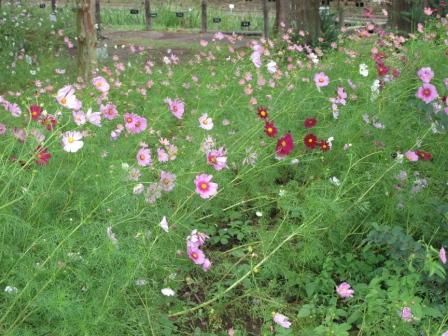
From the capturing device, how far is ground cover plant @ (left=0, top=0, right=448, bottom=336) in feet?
6.68

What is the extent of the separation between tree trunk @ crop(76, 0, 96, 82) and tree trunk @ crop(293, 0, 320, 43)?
3.43m

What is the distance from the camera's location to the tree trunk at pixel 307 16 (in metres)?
8.41

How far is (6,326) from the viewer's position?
1.93 m

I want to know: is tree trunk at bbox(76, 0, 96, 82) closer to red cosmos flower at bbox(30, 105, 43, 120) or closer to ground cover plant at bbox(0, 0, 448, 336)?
ground cover plant at bbox(0, 0, 448, 336)

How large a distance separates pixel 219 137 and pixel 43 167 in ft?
3.92

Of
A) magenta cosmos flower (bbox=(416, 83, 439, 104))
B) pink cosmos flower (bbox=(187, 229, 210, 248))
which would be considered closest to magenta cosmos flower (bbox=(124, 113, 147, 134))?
pink cosmos flower (bbox=(187, 229, 210, 248))

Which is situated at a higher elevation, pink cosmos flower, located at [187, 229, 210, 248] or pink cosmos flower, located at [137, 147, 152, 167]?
pink cosmos flower, located at [137, 147, 152, 167]

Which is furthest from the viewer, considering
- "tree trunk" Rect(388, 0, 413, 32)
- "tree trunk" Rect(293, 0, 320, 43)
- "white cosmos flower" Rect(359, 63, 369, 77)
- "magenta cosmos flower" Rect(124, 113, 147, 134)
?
"tree trunk" Rect(293, 0, 320, 43)

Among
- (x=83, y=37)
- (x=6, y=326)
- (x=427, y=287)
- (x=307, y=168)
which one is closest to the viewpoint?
(x=6, y=326)

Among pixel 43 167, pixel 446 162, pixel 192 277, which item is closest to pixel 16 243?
pixel 43 167

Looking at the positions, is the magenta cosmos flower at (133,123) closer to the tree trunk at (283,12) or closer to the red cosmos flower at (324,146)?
the red cosmos flower at (324,146)

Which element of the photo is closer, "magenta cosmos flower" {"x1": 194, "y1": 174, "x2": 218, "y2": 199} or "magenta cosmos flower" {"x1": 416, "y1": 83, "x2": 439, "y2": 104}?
"magenta cosmos flower" {"x1": 194, "y1": 174, "x2": 218, "y2": 199}

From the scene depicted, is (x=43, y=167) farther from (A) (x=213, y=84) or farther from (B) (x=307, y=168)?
(A) (x=213, y=84)

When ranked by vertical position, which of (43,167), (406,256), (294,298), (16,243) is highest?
(43,167)
